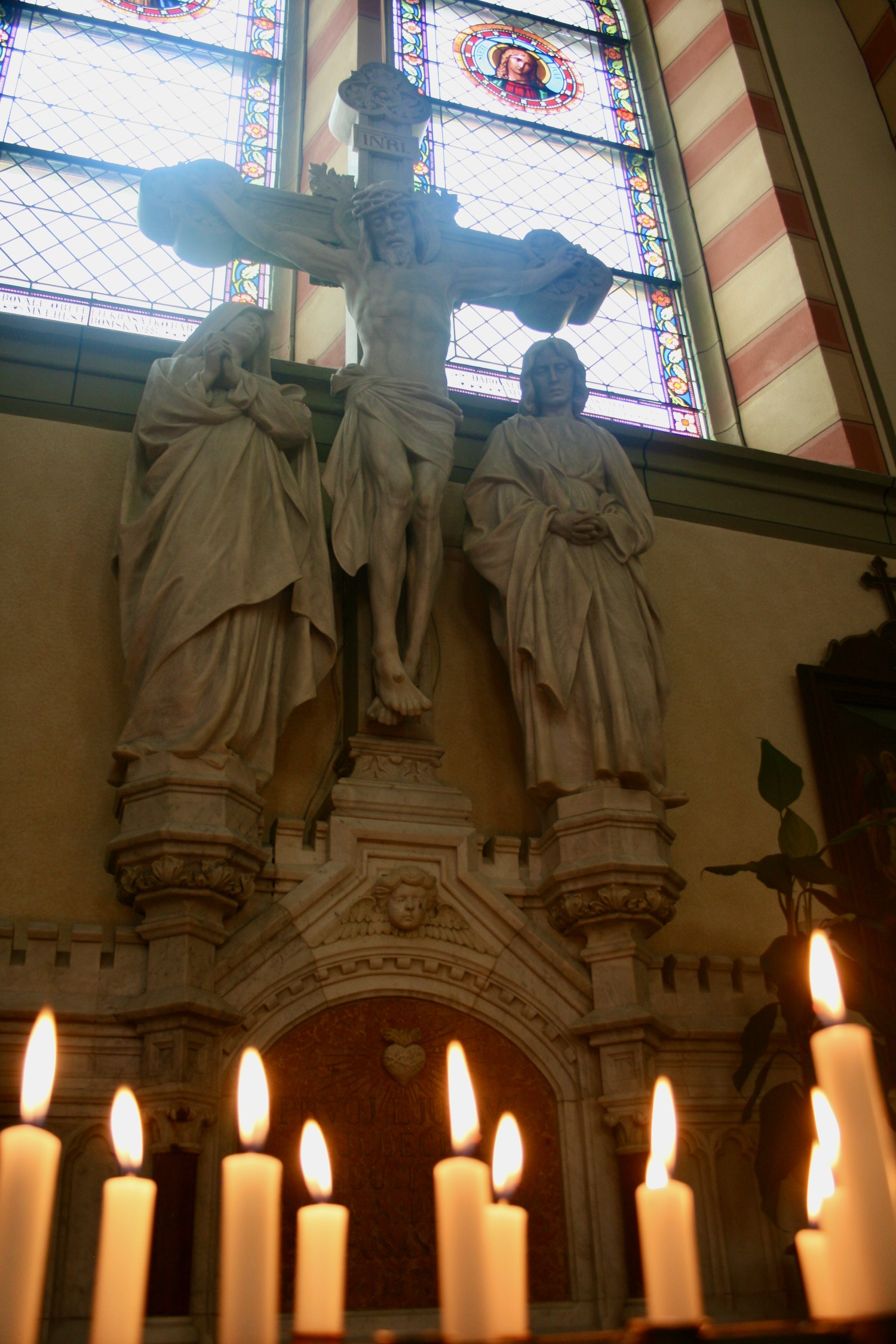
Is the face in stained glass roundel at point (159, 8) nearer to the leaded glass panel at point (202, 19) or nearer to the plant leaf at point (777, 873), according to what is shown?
the leaded glass panel at point (202, 19)

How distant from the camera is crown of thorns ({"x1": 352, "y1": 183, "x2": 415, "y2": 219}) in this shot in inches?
189

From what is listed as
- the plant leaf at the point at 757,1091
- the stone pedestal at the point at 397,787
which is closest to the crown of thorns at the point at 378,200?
the stone pedestal at the point at 397,787

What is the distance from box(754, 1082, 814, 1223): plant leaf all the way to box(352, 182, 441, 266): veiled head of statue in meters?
3.31

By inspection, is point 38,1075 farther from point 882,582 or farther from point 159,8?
point 159,8

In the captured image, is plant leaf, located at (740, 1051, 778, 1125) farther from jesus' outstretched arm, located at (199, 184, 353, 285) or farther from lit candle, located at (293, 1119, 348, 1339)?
jesus' outstretched arm, located at (199, 184, 353, 285)

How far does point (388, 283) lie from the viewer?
4715 mm

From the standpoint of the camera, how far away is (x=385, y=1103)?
331 centimetres

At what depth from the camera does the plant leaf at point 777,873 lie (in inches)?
144

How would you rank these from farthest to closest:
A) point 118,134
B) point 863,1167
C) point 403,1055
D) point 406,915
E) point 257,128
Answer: point 257,128, point 118,134, point 406,915, point 403,1055, point 863,1167

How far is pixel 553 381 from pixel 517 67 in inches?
168

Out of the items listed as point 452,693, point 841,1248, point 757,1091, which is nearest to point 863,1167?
point 841,1248

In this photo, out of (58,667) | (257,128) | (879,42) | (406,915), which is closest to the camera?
(406,915)

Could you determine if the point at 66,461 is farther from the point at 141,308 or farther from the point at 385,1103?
the point at 385,1103

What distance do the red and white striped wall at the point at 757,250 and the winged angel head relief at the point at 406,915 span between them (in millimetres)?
3670
